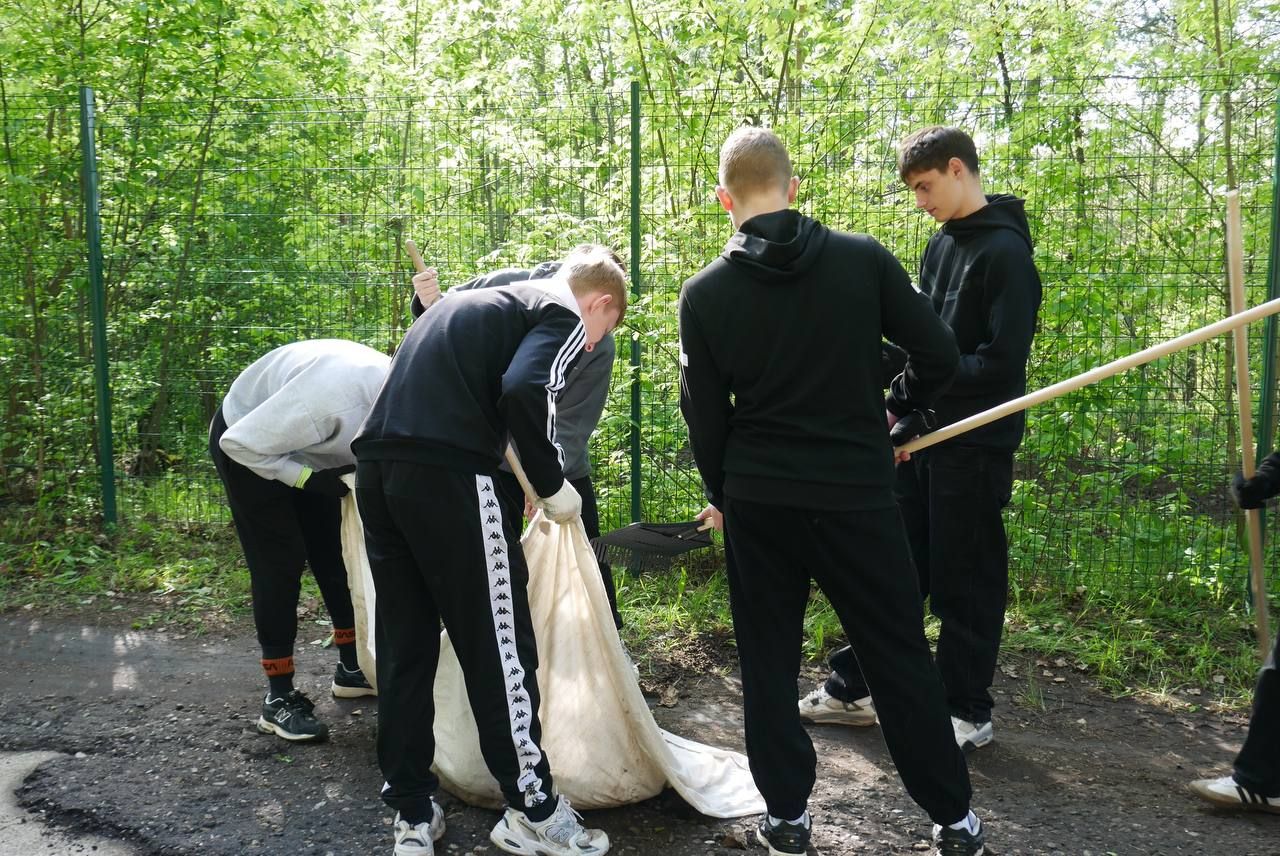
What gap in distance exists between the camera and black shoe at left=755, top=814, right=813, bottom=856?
9.30 feet

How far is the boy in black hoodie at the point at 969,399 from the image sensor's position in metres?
3.25

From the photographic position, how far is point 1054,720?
3.98m

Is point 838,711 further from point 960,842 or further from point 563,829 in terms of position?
point 563,829

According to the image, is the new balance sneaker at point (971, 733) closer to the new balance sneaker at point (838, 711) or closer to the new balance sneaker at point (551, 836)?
the new balance sneaker at point (838, 711)

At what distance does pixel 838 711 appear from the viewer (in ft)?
12.5

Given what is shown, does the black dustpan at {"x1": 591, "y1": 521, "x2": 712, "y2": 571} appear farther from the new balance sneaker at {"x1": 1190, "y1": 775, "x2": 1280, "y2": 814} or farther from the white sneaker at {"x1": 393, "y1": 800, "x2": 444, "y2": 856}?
the new balance sneaker at {"x1": 1190, "y1": 775, "x2": 1280, "y2": 814}

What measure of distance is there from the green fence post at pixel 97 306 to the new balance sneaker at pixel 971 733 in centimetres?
497

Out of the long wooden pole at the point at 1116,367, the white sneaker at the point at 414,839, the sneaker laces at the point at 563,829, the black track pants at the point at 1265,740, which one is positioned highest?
the long wooden pole at the point at 1116,367

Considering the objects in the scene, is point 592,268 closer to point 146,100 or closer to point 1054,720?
point 1054,720

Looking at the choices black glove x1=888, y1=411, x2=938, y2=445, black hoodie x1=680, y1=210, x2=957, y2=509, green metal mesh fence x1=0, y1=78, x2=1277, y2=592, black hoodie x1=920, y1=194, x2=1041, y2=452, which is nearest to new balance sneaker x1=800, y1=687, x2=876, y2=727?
black hoodie x1=920, y1=194, x2=1041, y2=452

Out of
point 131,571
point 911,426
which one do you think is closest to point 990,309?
point 911,426

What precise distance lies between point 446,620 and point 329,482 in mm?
873

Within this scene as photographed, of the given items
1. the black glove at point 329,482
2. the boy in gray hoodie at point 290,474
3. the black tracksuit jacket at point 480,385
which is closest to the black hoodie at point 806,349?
the black tracksuit jacket at point 480,385

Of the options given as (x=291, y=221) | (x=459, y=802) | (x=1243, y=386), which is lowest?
(x=459, y=802)
